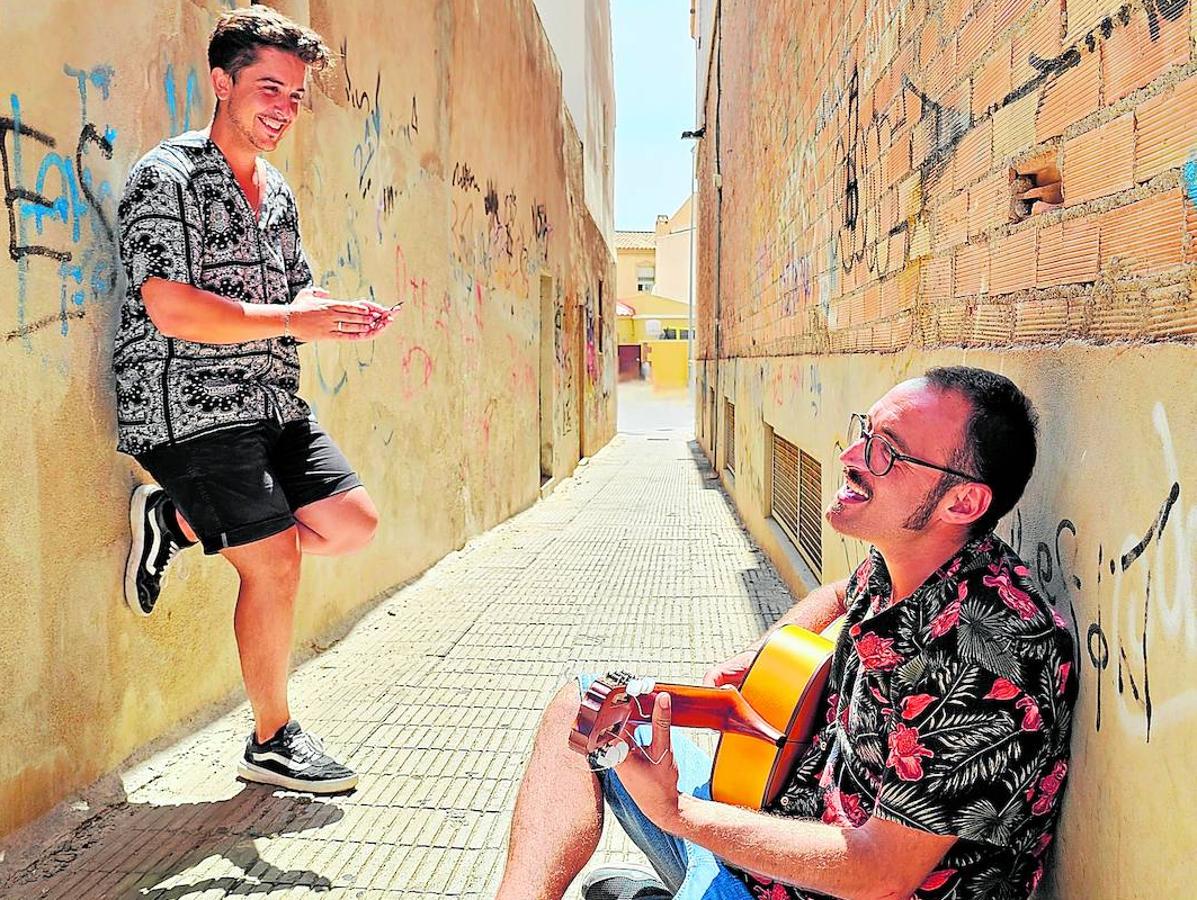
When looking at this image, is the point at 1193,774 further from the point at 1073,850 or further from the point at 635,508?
the point at 635,508

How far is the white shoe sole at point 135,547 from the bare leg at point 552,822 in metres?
1.40

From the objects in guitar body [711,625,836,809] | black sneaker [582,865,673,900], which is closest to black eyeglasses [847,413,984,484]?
guitar body [711,625,836,809]

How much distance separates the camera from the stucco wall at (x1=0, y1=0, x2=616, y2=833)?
2.44 m

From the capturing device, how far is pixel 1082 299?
1562 mm

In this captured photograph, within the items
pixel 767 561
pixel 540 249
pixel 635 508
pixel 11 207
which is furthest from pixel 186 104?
pixel 540 249

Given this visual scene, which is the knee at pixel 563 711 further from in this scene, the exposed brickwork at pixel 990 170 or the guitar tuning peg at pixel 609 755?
the exposed brickwork at pixel 990 170

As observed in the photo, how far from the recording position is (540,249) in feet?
33.2

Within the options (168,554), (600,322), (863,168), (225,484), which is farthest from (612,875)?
(600,322)

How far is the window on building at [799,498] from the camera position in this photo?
490 centimetres

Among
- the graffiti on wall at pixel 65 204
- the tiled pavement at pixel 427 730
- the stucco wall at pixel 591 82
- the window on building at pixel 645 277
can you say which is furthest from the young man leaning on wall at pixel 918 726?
the window on building at pixel 645 277

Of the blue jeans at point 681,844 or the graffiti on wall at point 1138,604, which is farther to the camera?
the blue jeans at point 681,844

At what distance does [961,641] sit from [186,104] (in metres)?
2.80

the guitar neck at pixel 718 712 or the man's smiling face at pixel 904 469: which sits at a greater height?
the man's smiling face at pixel 904 469

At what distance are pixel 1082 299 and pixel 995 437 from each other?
242mm
